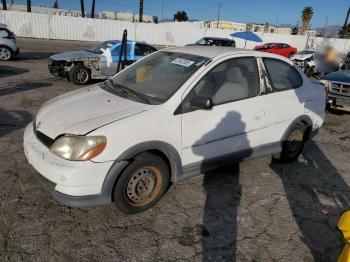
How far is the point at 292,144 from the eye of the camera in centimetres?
466

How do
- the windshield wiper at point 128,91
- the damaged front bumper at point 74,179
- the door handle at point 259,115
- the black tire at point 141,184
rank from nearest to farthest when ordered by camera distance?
1. the damaged front bumper at point 74,179
2. the black tire at point 141,184
3. the windshield wiper at point 128,91
4. the door handle at point 259,115

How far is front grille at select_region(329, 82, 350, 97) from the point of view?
26.3ft

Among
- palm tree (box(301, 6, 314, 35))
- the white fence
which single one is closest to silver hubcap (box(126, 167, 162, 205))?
the white fence

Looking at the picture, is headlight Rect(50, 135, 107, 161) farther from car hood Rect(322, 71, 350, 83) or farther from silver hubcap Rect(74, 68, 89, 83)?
car hood Rect(322, 71, 350, 83)

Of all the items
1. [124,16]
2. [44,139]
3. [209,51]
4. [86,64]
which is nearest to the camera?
[44,139]

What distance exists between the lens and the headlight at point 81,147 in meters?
2.72

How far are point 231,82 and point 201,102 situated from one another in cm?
75

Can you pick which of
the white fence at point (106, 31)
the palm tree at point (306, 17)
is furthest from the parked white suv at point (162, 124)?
the palm tree at point (306, 17)

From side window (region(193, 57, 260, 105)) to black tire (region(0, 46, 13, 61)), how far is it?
12.2 meters

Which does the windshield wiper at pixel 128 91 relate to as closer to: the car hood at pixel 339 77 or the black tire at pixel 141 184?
the black tire at pixel 141 184

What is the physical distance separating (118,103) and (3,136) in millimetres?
2857

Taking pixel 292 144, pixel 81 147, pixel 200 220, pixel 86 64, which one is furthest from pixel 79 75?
pixel 200 220

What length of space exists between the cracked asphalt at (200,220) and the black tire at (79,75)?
4966 mm

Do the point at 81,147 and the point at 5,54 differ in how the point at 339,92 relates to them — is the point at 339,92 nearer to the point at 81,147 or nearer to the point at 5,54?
the point at 81,147
